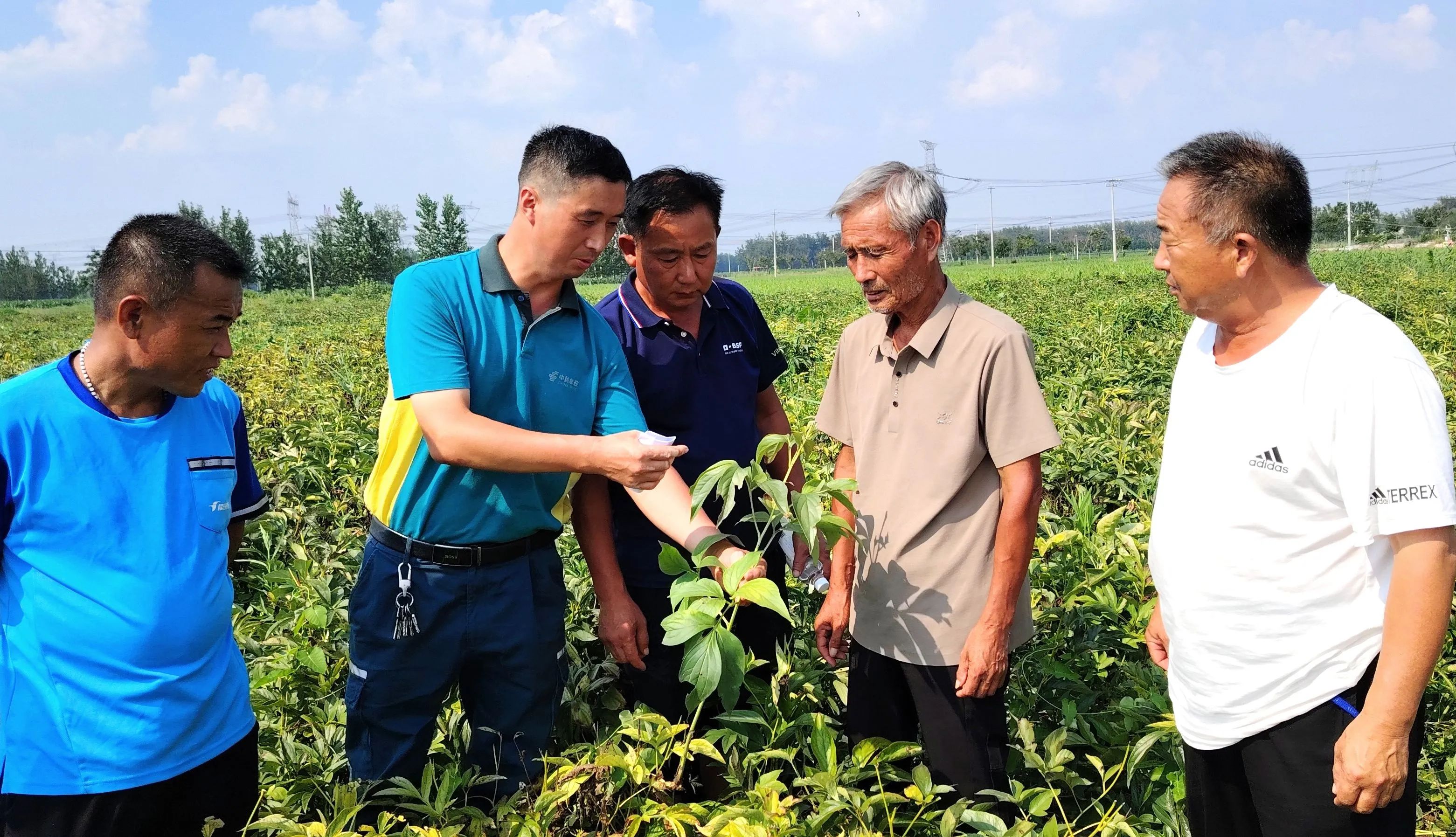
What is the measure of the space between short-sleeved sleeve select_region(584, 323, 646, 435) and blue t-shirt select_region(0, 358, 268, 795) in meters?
0.92

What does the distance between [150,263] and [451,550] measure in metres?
0.82

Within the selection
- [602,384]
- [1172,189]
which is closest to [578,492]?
[602,384]

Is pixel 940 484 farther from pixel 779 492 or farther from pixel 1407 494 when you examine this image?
pixel 1407 494

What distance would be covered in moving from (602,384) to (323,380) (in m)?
5.05

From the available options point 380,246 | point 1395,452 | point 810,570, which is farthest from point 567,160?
point 380,246

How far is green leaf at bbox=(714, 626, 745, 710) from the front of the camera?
1.64 metres

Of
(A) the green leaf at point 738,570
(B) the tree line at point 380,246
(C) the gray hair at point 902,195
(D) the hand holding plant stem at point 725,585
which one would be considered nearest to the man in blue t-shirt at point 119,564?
(D) the hand holding plant stem at point 725,585

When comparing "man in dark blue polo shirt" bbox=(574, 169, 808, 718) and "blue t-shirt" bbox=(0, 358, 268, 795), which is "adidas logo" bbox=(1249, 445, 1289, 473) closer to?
"man in dark blue polo shirt" bbox=(574, 169, 808, 718)

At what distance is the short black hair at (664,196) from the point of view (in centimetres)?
245

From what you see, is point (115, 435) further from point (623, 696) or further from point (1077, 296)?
point (1077, 296)

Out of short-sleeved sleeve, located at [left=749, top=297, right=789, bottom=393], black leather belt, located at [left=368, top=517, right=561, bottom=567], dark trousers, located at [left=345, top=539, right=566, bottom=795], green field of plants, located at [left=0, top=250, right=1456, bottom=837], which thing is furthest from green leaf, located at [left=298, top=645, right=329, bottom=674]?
short-sleeved sleeve, located at [left=749, top=297, right=789, bottom=393]

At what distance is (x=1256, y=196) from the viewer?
165cm

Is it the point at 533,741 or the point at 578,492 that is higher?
the point at 578,492

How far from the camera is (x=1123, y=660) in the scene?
2.71m
